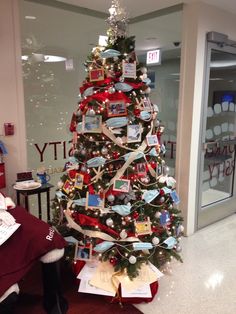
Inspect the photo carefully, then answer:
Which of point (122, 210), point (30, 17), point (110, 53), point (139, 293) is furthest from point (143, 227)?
point (30, 17)

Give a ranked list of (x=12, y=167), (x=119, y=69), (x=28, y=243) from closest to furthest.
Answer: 1. (x=28, y=243)
2. (x=119, y=69)
3. (x=12, y=167)

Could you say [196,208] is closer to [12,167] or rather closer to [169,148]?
[169,148]

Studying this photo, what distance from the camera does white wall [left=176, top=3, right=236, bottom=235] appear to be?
285 centimetres

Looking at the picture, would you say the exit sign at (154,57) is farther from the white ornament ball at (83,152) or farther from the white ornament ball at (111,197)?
the white ornament ball at (111,197)

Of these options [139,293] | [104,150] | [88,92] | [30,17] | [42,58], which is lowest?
[139,293]

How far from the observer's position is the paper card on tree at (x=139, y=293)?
206 cm

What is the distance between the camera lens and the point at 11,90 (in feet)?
8.47

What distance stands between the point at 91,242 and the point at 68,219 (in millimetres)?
269

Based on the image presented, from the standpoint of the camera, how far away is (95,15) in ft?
10.8

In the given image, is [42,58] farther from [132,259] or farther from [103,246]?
[132,259]

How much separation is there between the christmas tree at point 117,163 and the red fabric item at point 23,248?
43 centimetres

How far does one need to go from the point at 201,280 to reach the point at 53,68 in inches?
106

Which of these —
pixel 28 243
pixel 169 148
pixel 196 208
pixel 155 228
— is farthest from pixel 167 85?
pixel 28 243

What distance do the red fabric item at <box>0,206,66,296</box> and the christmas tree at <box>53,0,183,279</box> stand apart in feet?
1.40
